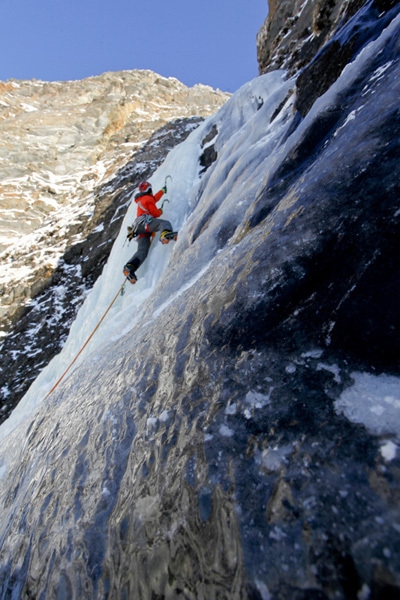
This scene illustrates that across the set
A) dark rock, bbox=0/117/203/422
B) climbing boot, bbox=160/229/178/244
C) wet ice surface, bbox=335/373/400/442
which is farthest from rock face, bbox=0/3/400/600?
dark rock, bbox=0/117/203/422

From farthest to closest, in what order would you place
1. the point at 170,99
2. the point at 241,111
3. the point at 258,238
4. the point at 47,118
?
the point at 170,99 → the point at 47,118 → the point at 241,111 → the point at 258,238

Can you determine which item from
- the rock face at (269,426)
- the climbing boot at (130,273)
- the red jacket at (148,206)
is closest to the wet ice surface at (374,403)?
the rock face at (269,426)

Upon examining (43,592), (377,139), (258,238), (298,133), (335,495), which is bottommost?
(43,592)

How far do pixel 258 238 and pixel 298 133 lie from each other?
87 cm

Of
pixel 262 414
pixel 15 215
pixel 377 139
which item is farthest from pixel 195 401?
pixel 15 215

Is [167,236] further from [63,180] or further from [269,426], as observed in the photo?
[63,180]

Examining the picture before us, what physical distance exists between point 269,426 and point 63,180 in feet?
52.9

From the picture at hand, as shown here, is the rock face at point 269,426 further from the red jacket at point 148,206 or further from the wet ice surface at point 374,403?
the red jacket at point 148,206

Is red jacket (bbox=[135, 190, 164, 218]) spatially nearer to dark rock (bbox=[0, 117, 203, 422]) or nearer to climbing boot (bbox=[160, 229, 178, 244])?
climbing boot (bbox=[160, 229, 178, 244])

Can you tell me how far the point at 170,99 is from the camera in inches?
794

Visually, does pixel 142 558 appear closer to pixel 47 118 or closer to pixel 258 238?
pixel 258 238

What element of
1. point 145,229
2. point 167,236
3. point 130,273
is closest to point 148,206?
point 145,229

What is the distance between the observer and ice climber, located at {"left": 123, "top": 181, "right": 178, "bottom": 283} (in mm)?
4297

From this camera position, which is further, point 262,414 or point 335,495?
point 262,414
